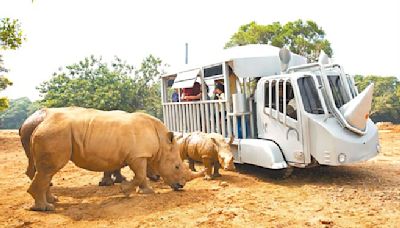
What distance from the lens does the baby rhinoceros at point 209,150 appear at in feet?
25.5

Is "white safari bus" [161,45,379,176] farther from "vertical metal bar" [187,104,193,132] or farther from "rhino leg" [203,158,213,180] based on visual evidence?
"rhino leg" [203,158,213,180]

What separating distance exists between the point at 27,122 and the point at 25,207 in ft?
5.20

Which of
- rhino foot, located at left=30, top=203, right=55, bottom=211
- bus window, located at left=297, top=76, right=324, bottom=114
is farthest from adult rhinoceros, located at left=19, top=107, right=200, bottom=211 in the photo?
bus window, located at left=297, top=76, right=324, bottom=114

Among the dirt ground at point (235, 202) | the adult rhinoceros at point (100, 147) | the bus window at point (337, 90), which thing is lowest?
the dirt ground at point (235, 202)

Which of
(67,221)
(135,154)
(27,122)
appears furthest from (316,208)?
(27,122)

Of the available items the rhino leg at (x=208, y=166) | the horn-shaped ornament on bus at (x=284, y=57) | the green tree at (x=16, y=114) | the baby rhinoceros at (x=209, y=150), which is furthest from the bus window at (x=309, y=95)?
the green tree at (x=16, y=114)

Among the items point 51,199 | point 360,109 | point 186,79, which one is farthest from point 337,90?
point 51,199

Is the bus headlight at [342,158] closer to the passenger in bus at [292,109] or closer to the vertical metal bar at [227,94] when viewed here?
the passenger in bus at [292,109]

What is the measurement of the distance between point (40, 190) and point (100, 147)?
116 cm

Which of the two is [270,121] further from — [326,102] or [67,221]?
[67,221]

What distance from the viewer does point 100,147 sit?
6277 mm

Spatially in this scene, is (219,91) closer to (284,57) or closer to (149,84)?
→ (284,57)

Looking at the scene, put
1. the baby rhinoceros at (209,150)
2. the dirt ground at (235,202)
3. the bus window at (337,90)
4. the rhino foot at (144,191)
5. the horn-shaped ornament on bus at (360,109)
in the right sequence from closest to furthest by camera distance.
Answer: the dirt ground at (235,202) → the rhino foot at (144,191) → the horn-shaped ornament on bus at (360,109) → the bus window at (337,90) → the baby rhinoceros at (209,150)

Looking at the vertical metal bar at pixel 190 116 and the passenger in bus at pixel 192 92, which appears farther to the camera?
the passenger in bus at pixel 192 92
